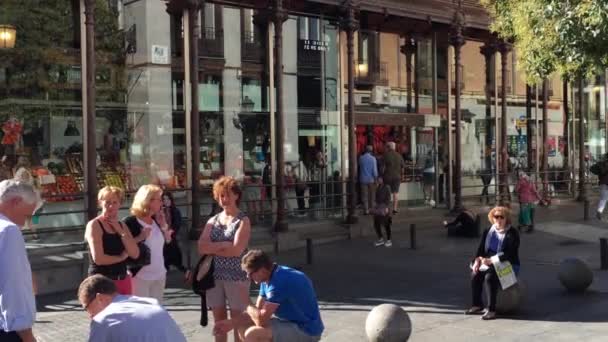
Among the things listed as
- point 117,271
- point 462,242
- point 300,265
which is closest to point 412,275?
point 300,265

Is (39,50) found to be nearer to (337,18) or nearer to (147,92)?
(147,92)

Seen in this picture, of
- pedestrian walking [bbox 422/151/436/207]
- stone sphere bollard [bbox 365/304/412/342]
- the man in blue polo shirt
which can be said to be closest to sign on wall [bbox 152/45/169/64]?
pedestrian walking [bbox 422/151/436/207]

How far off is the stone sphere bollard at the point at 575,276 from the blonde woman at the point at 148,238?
5.97 meters

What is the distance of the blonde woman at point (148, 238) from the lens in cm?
633

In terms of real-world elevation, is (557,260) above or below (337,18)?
below

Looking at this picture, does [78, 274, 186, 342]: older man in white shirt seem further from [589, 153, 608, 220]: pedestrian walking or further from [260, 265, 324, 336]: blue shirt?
[589, 153, 608, 220]: pedestrian walking

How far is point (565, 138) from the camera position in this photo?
81.6 ft

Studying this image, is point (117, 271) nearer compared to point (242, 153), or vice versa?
point (117, 271)

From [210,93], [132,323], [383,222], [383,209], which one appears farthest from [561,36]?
[210,93]

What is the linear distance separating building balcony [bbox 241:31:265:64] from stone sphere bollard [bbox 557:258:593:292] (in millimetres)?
8579

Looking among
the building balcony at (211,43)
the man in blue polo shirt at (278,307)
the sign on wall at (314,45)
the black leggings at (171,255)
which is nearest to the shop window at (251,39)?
the building balcony at (211,43)

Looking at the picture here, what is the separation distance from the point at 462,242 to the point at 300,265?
465cm

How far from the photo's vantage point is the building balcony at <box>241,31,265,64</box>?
15797mm

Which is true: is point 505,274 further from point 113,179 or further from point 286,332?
point 113,179
